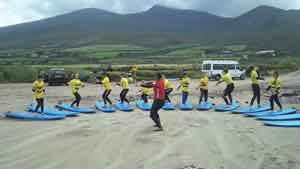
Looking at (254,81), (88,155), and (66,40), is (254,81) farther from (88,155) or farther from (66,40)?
(66,40)

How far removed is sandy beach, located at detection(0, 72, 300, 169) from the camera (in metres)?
9.13

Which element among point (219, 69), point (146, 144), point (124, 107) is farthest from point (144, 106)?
point (219, 69)

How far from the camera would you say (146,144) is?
1108 cm

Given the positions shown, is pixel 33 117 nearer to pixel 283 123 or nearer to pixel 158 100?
pixel 158 100

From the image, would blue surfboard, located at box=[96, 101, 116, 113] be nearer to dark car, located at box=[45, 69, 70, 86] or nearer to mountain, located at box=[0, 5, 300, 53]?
dark car, located at box=[45, 69, 70, 86]

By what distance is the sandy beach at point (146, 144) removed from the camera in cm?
913

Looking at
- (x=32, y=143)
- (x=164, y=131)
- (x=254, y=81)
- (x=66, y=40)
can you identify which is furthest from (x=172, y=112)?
(x=66, y=40)

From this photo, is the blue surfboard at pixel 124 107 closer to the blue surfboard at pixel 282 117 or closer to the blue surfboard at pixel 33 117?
the blue surfboard at pixel 33 117

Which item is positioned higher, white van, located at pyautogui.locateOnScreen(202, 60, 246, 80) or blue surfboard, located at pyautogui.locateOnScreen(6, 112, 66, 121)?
white van, located at pyautogui.locateOnScreen(202, 60, 246, 80)

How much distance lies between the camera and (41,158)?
9578 mm

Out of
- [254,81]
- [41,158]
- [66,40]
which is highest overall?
[66,40]

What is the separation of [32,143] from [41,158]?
1878mm

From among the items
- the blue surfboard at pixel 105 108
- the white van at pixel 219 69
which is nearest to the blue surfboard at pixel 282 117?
the blue surfboard at pixel 105 108

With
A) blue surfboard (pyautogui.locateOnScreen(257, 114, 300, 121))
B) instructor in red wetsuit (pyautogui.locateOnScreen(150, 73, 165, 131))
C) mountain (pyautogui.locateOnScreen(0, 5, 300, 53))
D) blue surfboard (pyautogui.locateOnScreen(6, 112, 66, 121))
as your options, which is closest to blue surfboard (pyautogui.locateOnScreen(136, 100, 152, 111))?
blue surfboard (pyautogui.locateOnScreen(6, 112, 66, 121))
